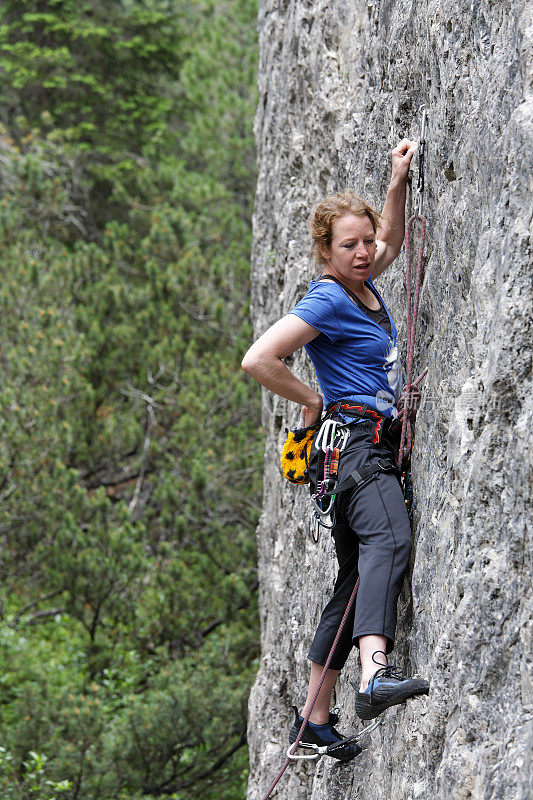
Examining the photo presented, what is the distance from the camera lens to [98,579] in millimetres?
8836

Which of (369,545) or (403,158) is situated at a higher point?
(403,158)

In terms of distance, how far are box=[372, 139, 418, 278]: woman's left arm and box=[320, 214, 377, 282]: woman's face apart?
28 centimetres

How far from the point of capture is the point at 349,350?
338 centimetres

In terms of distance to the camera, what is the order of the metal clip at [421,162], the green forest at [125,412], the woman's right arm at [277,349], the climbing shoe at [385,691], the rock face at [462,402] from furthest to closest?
the green forest at [125,412], the metal clip at [421,162], the woman's right arm at [277,349], the climbing shoe at [385,691], the rock face at [462,402]

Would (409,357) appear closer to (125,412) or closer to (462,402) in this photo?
(462,402)

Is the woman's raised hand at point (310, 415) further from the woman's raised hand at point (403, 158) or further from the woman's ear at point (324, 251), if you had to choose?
the woman's raised hand at point (403, 158)

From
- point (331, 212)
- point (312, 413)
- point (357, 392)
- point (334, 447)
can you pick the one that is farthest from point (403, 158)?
point (334, 447)

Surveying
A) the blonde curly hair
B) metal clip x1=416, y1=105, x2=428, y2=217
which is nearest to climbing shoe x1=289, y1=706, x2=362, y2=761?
the blonde curly hair

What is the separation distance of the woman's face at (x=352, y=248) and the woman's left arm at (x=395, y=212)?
280mm

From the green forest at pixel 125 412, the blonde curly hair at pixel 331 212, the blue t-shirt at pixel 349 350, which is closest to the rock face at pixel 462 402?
the blue t-shirt at pixel 349 350

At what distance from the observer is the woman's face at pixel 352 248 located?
337 centimetres

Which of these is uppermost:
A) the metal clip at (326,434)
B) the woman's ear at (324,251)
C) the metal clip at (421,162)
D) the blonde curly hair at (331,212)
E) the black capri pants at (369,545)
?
the metal clip at (421,162)

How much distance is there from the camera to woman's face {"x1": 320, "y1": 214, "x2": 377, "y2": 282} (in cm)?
337

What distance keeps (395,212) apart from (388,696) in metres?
1.94
